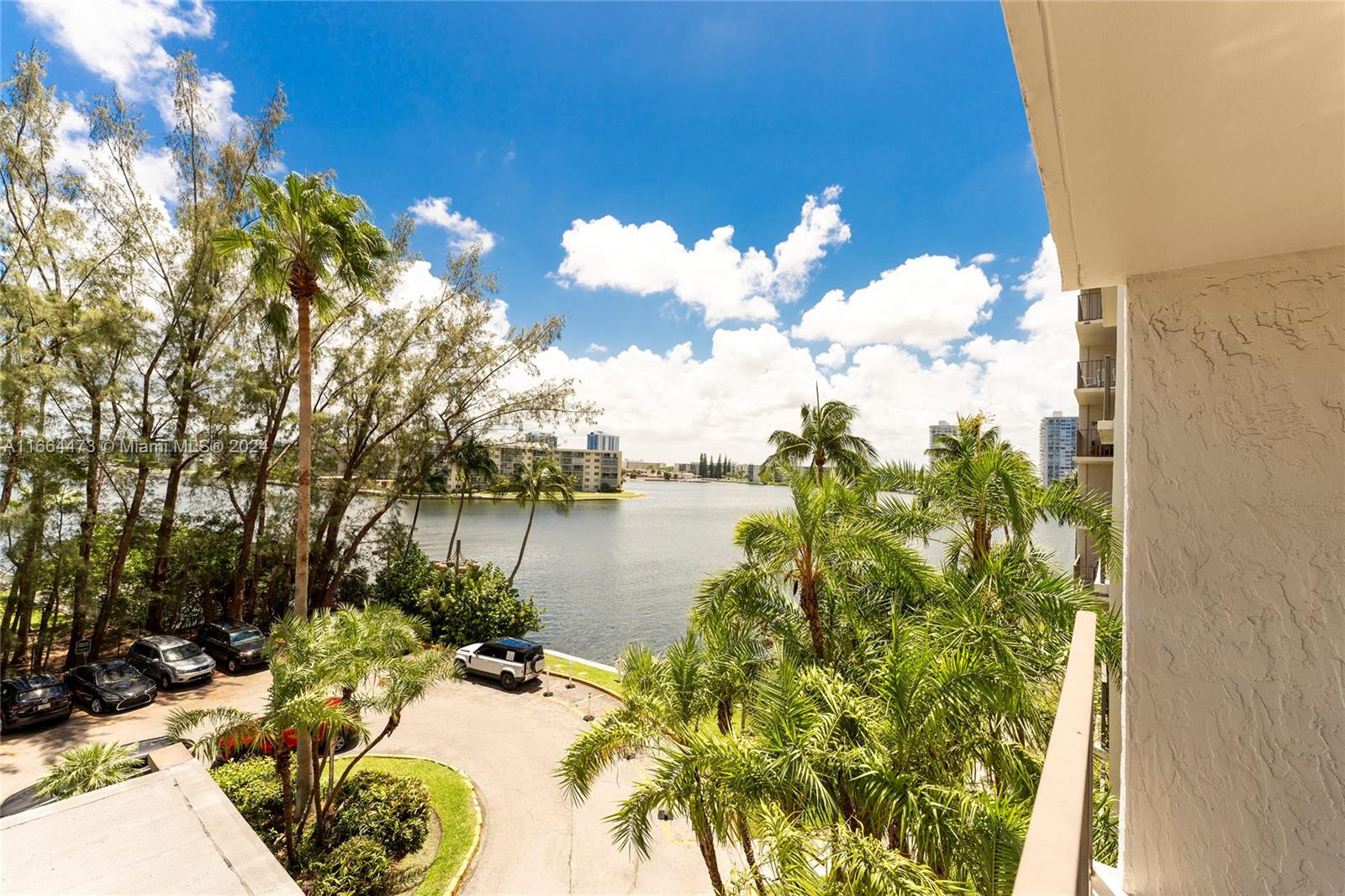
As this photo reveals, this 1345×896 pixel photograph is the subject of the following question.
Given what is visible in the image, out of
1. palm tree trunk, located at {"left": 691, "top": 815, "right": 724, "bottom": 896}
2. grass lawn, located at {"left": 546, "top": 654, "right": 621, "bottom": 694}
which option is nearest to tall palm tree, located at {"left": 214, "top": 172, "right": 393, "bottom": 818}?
palm tree trunk, located at {"left": 691, "top": 815, "right": 724, "bottom": 896}

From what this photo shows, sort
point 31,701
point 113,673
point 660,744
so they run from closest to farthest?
point 660,744 < point 31,701 < point 113,673

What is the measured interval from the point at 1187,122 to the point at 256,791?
10.8 metres

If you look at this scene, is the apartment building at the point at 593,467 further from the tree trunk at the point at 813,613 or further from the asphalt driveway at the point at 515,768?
the tree trunk at the point at 813,613

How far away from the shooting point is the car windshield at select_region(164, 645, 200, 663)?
38.9ft

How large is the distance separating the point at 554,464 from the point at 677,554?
1325 cm

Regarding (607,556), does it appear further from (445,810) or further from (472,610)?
(445,810)

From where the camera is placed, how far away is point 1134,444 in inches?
52.0

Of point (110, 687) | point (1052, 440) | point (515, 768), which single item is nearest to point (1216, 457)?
point (515, 768)

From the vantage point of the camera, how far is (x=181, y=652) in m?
12.1

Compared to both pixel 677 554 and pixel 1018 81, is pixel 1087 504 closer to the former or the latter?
pixel 1018 81

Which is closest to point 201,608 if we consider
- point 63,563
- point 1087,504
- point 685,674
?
point 63,563

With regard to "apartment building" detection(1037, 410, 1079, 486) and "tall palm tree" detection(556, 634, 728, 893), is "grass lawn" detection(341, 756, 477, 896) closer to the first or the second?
"tall palm tree" detection(556, 634, 728, 893)

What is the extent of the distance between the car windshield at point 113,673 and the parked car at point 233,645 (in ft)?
6.28

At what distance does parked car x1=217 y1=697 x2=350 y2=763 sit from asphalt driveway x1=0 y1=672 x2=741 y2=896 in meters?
0.70
